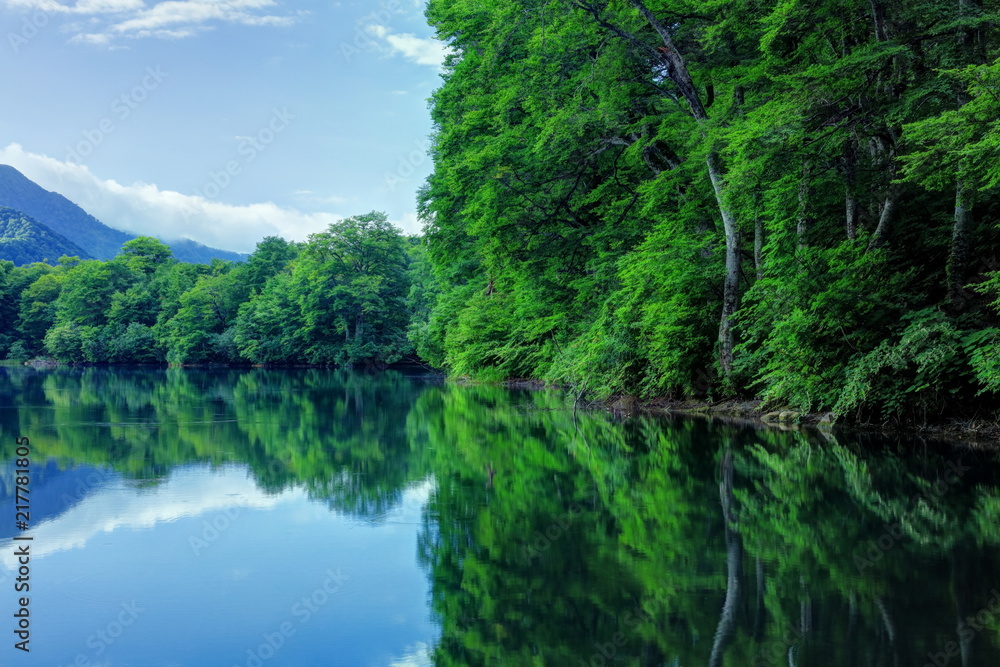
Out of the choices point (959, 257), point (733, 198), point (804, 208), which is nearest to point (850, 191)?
point (804, 208)

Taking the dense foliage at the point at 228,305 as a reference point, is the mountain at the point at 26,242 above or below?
above

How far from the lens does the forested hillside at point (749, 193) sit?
35.3 feet

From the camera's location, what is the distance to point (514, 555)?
5477mm

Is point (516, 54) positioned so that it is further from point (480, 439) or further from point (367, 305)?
point (367, 305)

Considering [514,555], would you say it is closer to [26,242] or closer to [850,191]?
[850,191]

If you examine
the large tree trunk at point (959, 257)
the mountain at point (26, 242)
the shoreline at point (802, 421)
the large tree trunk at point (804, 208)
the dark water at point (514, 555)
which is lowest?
the dark water at point (514, 555)

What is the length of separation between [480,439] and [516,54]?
1460 centimetres

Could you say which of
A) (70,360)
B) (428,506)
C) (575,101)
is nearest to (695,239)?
(575,101)

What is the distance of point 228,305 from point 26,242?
102343 millimetres

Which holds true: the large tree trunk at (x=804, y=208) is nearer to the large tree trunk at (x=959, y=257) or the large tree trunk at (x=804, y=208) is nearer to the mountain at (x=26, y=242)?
the large tree trunk at (x=959, y=257)

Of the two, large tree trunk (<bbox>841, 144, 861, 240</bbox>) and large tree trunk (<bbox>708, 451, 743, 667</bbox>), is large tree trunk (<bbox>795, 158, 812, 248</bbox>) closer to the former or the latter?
large tree trunk (<bbox>841, 144, 861, 240</bbox>)

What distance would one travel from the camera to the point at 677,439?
12.1m

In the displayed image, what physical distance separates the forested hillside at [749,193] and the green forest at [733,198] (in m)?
0.06

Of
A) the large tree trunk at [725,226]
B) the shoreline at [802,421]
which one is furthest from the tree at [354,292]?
the large tree trunk at [725,226]
